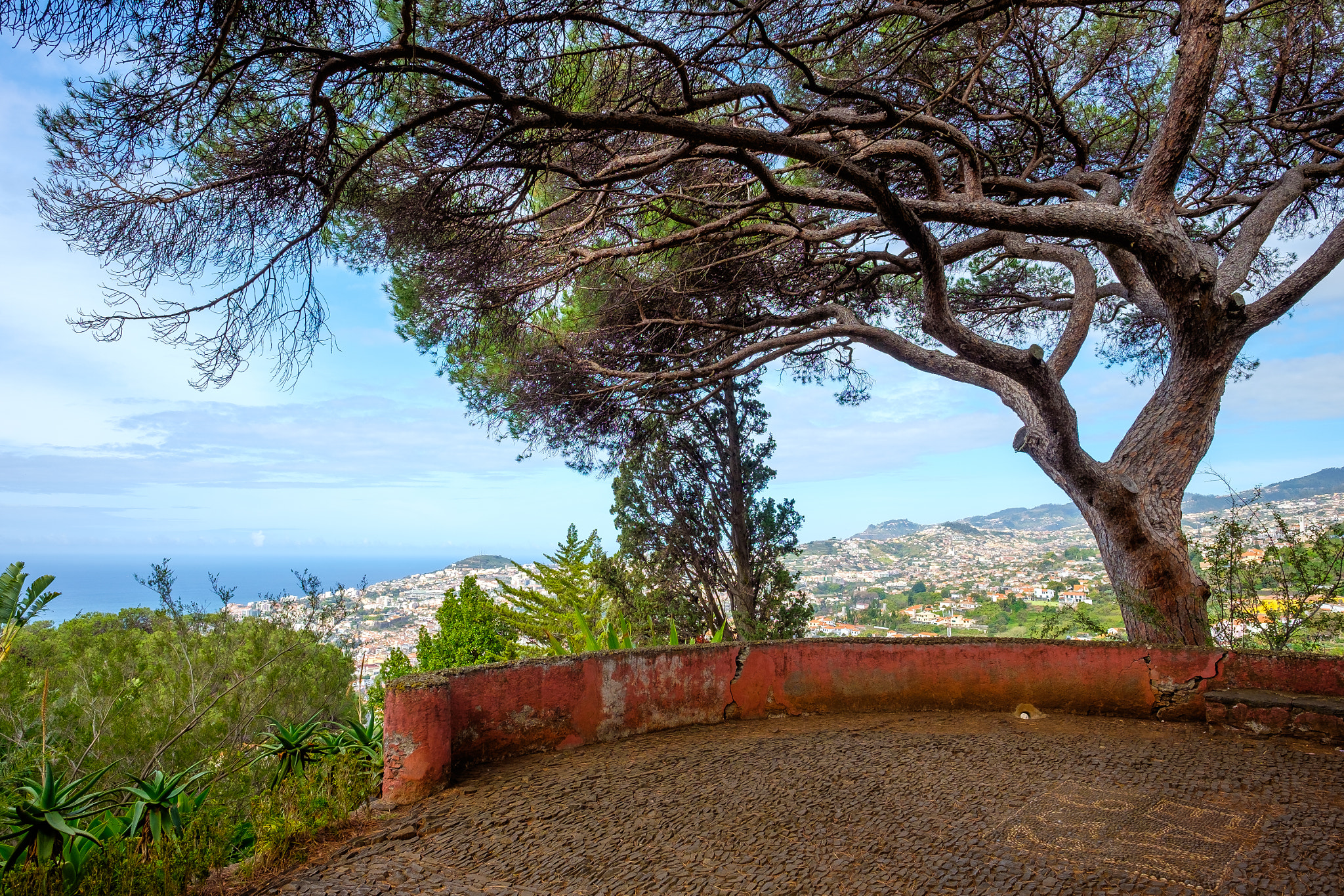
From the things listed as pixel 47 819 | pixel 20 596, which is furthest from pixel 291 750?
pixel 20 596

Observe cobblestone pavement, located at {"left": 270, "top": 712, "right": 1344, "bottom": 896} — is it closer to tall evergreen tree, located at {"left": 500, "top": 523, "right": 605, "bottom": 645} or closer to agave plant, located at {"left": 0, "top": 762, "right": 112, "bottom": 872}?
agave plant, located at {"left": 0, "top": 762, "right": 112, "bottom": 872}

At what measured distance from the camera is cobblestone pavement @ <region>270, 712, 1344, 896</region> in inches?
103

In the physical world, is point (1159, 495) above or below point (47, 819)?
above

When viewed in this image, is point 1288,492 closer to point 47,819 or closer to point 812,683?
point 812,683

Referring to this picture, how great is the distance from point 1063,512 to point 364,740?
2416 centimetres

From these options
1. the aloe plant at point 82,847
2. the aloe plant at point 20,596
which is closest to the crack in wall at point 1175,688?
the aloe plant at point 82,847

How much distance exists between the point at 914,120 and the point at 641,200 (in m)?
2.27

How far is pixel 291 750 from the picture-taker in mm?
3760

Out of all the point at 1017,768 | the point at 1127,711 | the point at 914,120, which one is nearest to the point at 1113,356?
the point at 914,120

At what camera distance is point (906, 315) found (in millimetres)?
9609

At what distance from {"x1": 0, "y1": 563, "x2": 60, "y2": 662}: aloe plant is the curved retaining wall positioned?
255 centimetres

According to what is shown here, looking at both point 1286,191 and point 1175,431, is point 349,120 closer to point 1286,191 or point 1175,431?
point 1175,431

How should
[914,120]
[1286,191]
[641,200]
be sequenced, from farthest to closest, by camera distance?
[1286,191]
[641,200]
[914,120]

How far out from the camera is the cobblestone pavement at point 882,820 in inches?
103
